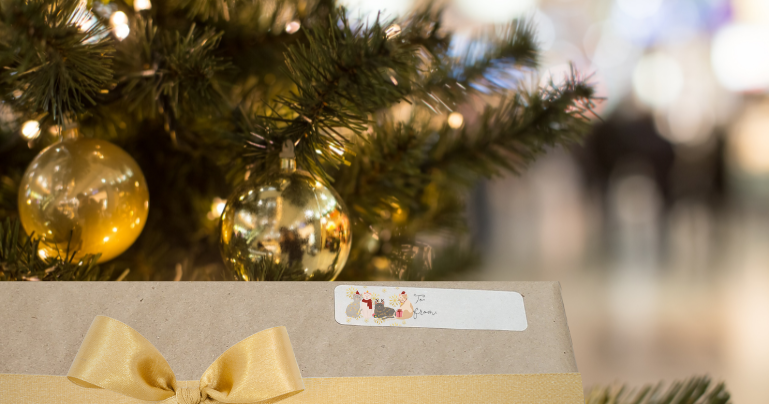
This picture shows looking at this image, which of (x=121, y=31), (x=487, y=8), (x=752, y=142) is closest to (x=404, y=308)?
(x=121, y=31)

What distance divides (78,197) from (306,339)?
0.23 m

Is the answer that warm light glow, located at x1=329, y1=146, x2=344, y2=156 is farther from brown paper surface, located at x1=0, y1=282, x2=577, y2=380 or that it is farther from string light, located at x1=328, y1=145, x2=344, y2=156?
brown paper surface, located at x1=0, y1=282, x2=577, y2=380

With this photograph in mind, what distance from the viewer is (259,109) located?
1.60 feet

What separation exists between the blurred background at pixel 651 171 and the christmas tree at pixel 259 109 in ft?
6.10

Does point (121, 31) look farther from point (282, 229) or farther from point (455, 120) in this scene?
point (455, 120)

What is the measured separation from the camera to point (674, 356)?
172 cm

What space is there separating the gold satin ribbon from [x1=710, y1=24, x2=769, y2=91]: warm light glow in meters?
3.25

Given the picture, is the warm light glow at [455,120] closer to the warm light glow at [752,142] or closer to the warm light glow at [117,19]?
the warm light glow at [117,19]

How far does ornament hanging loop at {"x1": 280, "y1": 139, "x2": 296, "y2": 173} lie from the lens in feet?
1.39

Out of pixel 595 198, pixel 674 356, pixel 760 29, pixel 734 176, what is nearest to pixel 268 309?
pixel 674 356

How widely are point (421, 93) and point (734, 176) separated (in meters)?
3.37

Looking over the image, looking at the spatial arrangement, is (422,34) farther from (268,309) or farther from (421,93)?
(268,309)

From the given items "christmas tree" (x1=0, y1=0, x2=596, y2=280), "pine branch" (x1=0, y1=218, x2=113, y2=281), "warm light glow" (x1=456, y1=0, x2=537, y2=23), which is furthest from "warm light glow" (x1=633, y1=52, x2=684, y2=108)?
"pine branch" (x1=0, y1=218, x2=113, y2=281)

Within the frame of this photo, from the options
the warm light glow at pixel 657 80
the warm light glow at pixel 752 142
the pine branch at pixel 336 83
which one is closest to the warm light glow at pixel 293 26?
the pine branch at pixel 336 83
